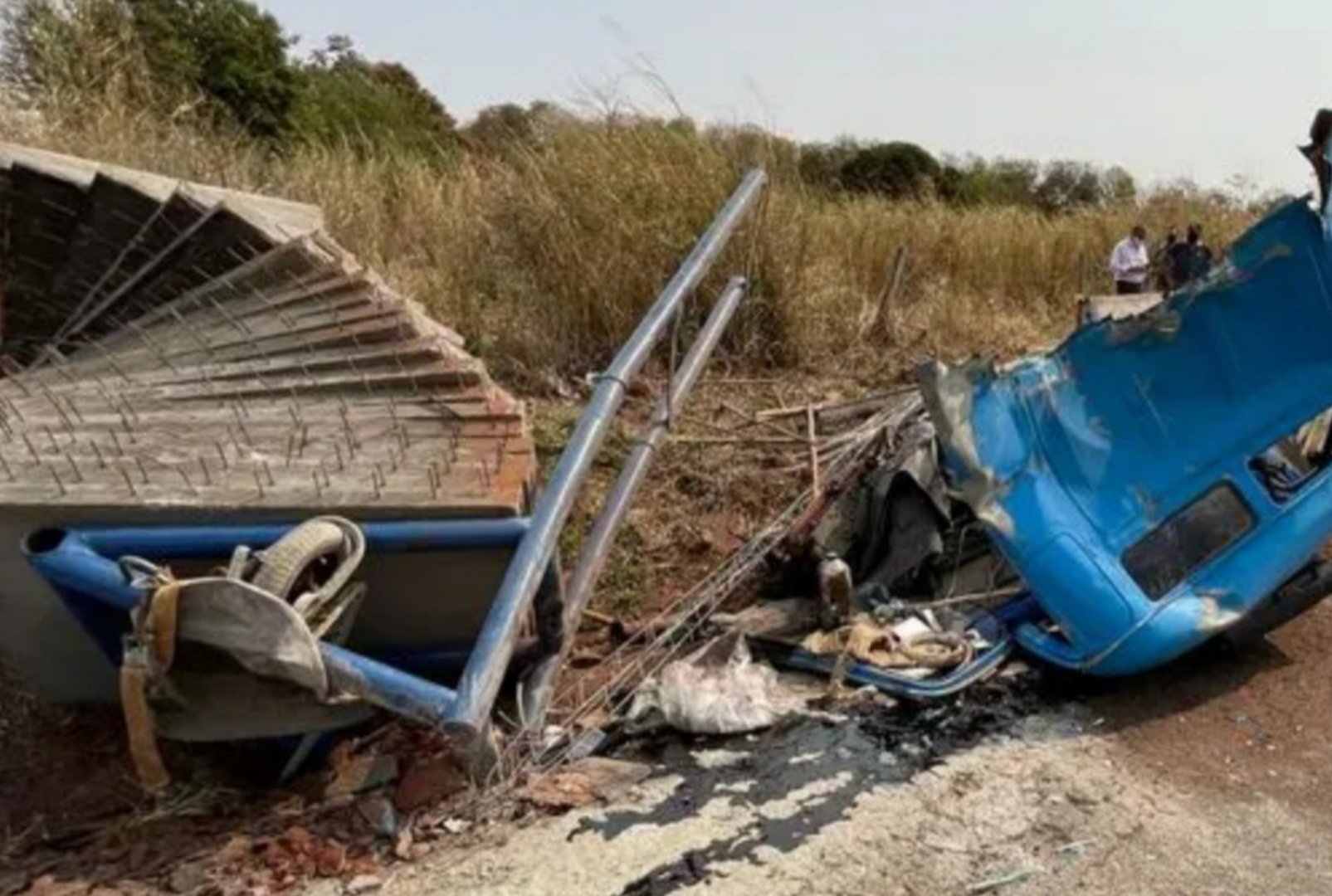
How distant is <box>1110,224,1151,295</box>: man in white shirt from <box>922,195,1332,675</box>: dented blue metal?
30.1 feet

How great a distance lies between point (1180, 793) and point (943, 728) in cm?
71

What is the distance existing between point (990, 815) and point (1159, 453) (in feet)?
6.71

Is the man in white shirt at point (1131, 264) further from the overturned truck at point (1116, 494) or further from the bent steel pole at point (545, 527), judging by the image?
the bent steel pole at point (545, 527)

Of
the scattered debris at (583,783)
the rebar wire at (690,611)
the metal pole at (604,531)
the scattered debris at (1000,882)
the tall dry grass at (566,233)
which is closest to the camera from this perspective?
the scattered debris at (1000,882)

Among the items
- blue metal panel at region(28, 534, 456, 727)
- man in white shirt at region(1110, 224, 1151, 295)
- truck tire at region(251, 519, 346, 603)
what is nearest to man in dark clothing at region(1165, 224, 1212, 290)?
man in white shirt at region(1110, 224, 1151, 295)

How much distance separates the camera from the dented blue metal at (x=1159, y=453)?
383 cm

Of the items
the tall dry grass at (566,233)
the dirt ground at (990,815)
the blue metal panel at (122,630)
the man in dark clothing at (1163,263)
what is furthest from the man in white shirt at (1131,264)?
the blue metal panel at (122,630)

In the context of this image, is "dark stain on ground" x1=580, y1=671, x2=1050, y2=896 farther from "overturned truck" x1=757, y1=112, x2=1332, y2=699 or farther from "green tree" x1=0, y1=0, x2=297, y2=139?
"green tree" x1=0, y1=0, x2=297, y2=139

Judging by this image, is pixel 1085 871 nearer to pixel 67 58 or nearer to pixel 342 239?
pixel 342 239

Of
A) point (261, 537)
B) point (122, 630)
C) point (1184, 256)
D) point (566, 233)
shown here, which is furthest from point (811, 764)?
point (1184, 256)

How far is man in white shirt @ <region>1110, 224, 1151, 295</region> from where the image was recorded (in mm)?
Answer: 13375

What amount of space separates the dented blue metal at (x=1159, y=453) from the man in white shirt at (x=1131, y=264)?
9.18m

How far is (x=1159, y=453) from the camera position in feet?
15.1

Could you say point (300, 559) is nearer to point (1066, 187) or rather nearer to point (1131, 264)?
point (1131, 264)
